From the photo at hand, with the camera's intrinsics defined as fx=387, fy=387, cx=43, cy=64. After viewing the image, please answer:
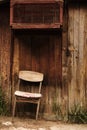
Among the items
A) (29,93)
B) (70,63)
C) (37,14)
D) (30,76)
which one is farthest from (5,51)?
(70,63)

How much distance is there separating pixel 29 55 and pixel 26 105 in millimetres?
1046

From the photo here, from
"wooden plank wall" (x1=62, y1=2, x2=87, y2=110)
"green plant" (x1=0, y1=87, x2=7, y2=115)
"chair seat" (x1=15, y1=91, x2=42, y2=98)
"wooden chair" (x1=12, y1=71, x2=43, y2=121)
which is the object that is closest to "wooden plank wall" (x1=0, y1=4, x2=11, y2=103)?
"green plant" (x1=0, y1=87, x2=7, y2=115)

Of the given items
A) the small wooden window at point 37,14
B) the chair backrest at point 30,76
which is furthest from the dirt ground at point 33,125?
the small wooden window at point 37,14

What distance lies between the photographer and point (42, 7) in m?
7.39

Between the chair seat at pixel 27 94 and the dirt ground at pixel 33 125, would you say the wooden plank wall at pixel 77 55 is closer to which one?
the dirt ground at pixel 33 125

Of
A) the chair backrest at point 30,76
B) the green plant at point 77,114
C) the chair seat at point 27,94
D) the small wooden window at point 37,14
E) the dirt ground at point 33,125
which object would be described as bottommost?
the dirt ground at point 33,125

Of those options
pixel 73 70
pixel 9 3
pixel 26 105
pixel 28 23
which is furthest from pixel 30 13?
pixel 26 105

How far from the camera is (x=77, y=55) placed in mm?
7809

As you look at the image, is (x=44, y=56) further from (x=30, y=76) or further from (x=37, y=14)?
(x=37, y=14)

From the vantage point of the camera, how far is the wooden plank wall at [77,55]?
25.5ft

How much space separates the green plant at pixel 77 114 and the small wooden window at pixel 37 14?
5.69 ft

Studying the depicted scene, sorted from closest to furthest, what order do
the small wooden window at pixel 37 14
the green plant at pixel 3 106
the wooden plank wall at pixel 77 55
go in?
1. the small wooden window at pixel 37 14
2. the wooden plank wall at pixel 77 55
3. the green plant at pixel 3 106

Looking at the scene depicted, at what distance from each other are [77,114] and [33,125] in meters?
0.94

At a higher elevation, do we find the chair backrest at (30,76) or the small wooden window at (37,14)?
the small wooden window at (37,14)
